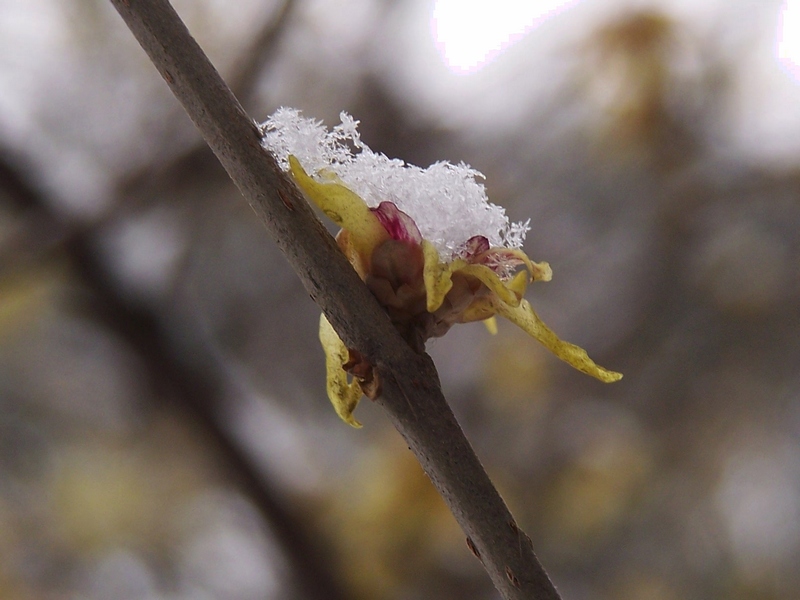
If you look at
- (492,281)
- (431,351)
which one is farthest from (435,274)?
(431,351)

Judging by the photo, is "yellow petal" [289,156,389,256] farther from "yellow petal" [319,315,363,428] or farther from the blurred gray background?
the blurred gray background

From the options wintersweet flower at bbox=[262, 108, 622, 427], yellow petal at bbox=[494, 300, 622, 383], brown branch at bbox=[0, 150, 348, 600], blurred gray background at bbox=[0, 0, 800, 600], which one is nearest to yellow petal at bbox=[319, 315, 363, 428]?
wintersweet flower at bbox=[262, 108, 622, 427]

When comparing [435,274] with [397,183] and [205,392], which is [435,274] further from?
[205,392]

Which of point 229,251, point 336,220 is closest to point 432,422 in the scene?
point 336,220

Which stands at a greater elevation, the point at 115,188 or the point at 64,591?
the point at 115,188

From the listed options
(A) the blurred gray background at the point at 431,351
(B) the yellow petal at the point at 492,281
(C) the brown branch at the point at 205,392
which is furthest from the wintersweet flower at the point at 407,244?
(C) the brown branch at the point at 205,392

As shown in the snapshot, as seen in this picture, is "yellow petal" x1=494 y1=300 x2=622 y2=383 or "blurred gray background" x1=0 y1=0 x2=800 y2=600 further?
"blurred gray background" x1=0 y1=0 x2=800 y2=600

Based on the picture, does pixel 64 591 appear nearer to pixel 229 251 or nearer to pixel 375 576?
pixel 375 576
